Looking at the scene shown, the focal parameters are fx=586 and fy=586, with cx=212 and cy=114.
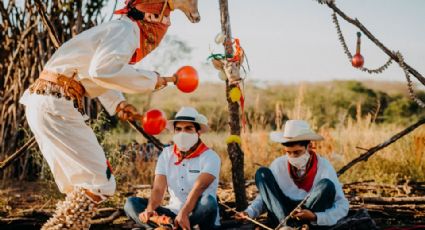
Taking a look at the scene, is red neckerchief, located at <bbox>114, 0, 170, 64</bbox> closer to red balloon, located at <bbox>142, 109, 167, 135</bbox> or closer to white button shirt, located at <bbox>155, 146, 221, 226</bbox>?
red balloon, located at <bbox>142, 109, 167, 135</bbox>

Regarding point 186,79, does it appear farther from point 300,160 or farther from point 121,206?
point 121,206

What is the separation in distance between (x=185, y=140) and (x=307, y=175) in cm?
104

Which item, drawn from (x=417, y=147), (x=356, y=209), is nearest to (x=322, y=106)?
(x=417, y=147)

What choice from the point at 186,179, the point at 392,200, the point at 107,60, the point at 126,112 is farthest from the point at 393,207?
the point at 107,60

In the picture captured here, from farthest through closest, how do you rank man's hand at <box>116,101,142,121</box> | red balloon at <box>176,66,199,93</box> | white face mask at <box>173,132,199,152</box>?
white face mask at <box>173,132,199,152</box> < man's hand at <box>116,101,142,121</box> < red balloon at <box>176,66,199,93</box>

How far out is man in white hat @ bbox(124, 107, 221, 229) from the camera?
15.3 ft

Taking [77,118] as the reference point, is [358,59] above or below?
above

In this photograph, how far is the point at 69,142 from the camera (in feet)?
12.7

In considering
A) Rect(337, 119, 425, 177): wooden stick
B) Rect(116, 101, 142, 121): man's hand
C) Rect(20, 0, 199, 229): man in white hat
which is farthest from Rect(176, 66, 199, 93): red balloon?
Rect(337, 119, 425, 177): wooden stick

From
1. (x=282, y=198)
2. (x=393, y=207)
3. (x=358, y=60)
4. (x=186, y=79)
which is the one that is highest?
(x=358, y=60)

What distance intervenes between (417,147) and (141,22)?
475 centimetres

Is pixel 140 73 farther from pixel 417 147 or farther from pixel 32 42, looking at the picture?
pixel 417 147

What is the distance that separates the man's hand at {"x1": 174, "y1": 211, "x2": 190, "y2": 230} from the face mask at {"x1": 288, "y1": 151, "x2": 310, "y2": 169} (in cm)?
97

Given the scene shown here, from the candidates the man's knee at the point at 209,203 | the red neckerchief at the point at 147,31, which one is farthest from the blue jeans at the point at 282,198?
the red neckerchief at the point at 147,31
